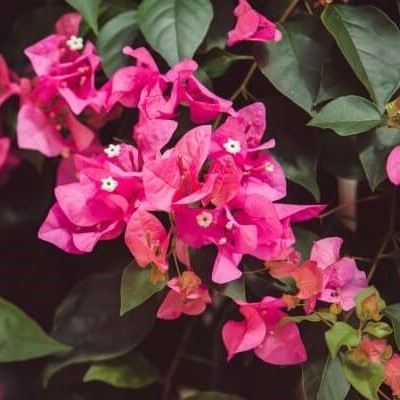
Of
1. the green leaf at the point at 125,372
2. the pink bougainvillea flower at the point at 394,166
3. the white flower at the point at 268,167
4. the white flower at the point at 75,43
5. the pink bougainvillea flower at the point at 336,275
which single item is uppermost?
the pink bougainvillea flower at the point at 394,166

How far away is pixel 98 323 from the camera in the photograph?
42.9 inches

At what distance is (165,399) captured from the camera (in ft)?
3.76

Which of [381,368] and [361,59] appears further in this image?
[361,59]

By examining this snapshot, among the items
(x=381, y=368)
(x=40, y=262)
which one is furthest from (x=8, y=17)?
(x=381, y=368)

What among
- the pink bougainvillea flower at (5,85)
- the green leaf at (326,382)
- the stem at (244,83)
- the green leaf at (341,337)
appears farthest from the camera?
the pink bougainvillea flower at (5,85)

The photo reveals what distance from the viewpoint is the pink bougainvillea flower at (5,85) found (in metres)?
1.08

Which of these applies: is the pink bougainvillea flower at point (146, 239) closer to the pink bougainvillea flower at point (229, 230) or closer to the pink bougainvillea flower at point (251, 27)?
the pink bougainvillea flower at point (229, 230)

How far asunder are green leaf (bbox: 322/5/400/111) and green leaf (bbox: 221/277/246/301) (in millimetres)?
246

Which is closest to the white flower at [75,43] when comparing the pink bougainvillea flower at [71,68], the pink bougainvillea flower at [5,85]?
the pink bougainvillea flower at [71,68]

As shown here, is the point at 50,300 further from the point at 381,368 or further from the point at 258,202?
the point at 381,368

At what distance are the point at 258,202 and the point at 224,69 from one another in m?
0.22

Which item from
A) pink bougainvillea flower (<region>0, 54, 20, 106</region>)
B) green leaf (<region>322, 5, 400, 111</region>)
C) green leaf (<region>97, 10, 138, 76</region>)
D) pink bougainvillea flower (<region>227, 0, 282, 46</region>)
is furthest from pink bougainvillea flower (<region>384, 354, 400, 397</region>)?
pink bougainvillea flower (<region>0, 54, 20, 106</region>)

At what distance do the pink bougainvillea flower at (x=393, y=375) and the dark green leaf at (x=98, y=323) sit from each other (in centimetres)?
33

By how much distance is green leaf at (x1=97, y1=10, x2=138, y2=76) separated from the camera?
101 cm
